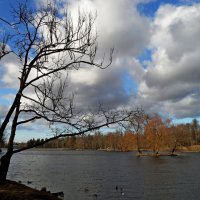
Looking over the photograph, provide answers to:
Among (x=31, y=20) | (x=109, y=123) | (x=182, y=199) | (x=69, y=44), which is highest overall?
(x=31, y=20)

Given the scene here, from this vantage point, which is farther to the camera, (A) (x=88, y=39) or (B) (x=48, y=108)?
(A) (x=88, y=39)

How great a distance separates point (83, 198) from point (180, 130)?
80354 mm

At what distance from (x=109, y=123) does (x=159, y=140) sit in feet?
253

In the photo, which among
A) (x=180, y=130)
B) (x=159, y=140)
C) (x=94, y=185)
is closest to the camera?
(x=94, y=185)

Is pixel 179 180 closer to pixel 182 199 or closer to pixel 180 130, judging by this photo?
pixel 182 199

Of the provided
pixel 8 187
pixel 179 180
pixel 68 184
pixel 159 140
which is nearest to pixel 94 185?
pixel 68 184

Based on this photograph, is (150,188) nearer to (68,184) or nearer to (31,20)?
(68,184)

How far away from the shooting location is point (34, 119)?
14.0 m

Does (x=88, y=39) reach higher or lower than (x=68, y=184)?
higher

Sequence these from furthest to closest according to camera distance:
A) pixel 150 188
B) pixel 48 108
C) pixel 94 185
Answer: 1. pixel 94 185
2. pixel 150 188
3. pixel 48 108

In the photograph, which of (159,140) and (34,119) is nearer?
(34,119)

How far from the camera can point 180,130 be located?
9838cm

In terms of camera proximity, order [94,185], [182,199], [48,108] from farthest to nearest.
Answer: [94,185] → [182,199] → [48,108]

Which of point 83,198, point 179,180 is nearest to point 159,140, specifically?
point 179,180
